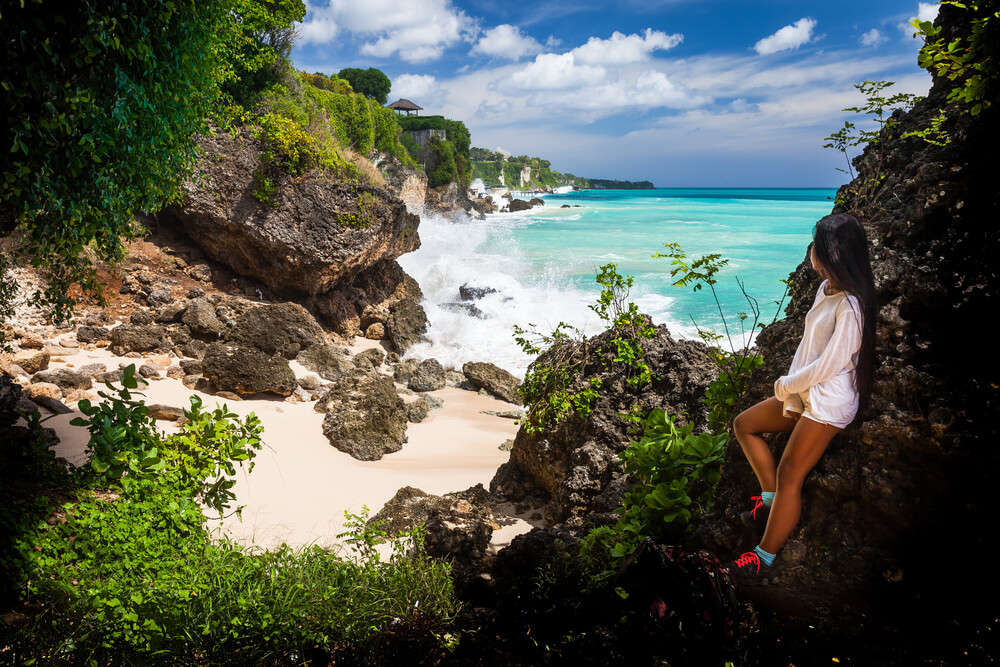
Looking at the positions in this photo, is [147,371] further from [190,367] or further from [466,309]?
[466,309]

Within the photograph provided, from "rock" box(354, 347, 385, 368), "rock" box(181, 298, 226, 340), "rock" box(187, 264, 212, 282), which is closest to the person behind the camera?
"rock" box(181, 298, 226, 340)

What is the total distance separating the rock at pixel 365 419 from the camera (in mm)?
7352

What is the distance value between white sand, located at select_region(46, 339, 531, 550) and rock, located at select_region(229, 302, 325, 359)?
435 millimetres

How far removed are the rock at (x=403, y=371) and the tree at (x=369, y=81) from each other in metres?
57.2

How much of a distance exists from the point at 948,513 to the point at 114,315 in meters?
11.4

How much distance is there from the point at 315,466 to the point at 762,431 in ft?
17.8

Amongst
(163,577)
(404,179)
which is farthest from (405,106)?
(163,577)

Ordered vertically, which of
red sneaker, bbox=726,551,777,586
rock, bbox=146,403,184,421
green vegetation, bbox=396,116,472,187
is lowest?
rock, bbox=146,403,184,421

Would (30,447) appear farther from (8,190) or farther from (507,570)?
(507,570)

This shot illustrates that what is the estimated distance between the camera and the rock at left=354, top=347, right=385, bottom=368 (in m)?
10.7

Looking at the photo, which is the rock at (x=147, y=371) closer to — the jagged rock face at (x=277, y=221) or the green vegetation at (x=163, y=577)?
the green vegetation at (x=163, y=577)

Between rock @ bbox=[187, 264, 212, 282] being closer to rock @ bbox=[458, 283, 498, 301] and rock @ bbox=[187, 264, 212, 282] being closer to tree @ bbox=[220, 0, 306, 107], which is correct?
tree @ bbox=[220, 0, 306, 107]

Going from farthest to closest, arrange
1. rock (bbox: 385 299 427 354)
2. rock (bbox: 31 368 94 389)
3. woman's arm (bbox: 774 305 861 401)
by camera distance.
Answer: rock (bbox: 385 299 427 354)
rock (bbox: 31 368 94 389)
woman's arm (bbox: 774 305 861 401)

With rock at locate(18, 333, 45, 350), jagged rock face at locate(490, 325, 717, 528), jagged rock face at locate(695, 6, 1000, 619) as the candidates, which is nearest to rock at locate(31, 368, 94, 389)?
rock at locate(18, 333, 45, 350)
